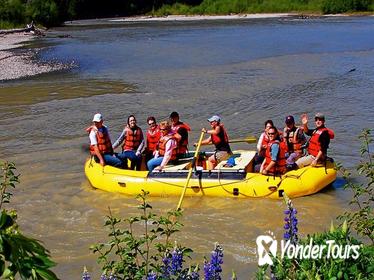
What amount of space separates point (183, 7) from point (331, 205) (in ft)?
225

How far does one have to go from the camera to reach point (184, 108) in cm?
1666

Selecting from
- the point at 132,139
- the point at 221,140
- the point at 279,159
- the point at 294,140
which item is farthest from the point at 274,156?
the point at 132,139

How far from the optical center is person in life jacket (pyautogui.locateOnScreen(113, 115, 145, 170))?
32.9 ft

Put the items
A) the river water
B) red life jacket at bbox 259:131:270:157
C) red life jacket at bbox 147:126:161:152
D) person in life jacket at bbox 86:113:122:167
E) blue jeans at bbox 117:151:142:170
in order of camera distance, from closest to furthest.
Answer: the river water, red life jacket at bbox 259:131:270:157, person in life jacket at bbox 86:113:122:167, red life jacket at bbox 147:126:161:152, blue jeans at bbox 117:151:142:170

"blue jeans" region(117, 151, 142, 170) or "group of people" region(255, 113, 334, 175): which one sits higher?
"group of people" region(255, 113, 334, 175)

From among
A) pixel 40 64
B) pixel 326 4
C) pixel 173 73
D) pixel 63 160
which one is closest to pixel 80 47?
pixel 40 64

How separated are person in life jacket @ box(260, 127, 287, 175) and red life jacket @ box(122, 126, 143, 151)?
2.31 meters

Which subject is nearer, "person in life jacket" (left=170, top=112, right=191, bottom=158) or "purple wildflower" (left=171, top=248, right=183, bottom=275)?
"purple wildflower" (left=171, top=248, right=183, bottom=275)

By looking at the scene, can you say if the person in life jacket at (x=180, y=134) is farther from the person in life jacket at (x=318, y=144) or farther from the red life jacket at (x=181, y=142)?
the person in life jacket at (x=318, y=144)

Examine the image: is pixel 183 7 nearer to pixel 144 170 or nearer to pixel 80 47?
pixel 80 47

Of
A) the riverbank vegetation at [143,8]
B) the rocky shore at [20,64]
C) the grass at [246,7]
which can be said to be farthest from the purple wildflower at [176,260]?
the grass at [246,7]

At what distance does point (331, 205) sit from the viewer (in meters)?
8.72

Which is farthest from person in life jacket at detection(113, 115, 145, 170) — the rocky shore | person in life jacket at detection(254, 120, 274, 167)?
the rocky shore

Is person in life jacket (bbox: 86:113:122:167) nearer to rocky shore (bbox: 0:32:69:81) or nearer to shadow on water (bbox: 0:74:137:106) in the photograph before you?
shadow on water (bbox: 0:74:137:106)
